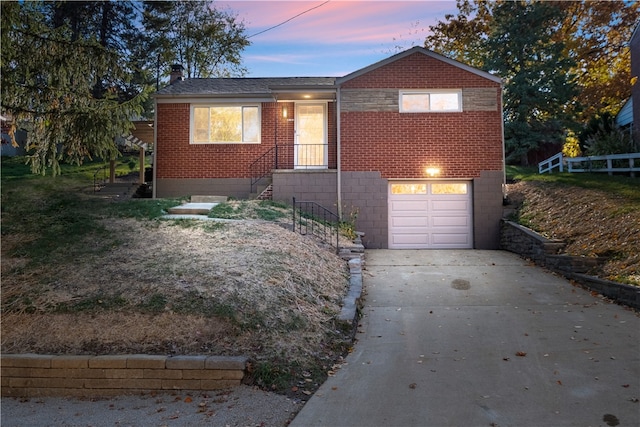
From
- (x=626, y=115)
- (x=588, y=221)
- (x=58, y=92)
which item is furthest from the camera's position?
(x=626, y=115)

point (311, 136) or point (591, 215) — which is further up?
point (311, 136)

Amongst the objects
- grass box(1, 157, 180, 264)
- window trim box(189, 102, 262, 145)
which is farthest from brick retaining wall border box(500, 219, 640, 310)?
grass box(1, 157, 180, 264)

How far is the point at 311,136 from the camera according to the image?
50.3 ft

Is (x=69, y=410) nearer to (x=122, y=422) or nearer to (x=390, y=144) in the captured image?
(x=122, y=422)

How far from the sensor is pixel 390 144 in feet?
46.5

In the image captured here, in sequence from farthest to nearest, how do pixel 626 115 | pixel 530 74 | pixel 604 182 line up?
pixel 530 74
pixel 626 115
pixel 604 182

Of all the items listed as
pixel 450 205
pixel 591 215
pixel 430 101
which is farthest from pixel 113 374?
pixel 430 101

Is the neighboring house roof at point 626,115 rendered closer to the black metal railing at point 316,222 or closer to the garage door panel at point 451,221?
the garage door panel at point 451,221

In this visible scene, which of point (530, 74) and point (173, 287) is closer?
point (173, 287)

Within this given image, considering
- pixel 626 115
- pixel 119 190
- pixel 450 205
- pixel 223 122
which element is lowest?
pixel 450 205

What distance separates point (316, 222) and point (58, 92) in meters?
6.79

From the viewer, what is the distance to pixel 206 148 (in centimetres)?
1526

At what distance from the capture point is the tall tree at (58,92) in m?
8.06

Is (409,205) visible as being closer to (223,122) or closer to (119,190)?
(223,122)
